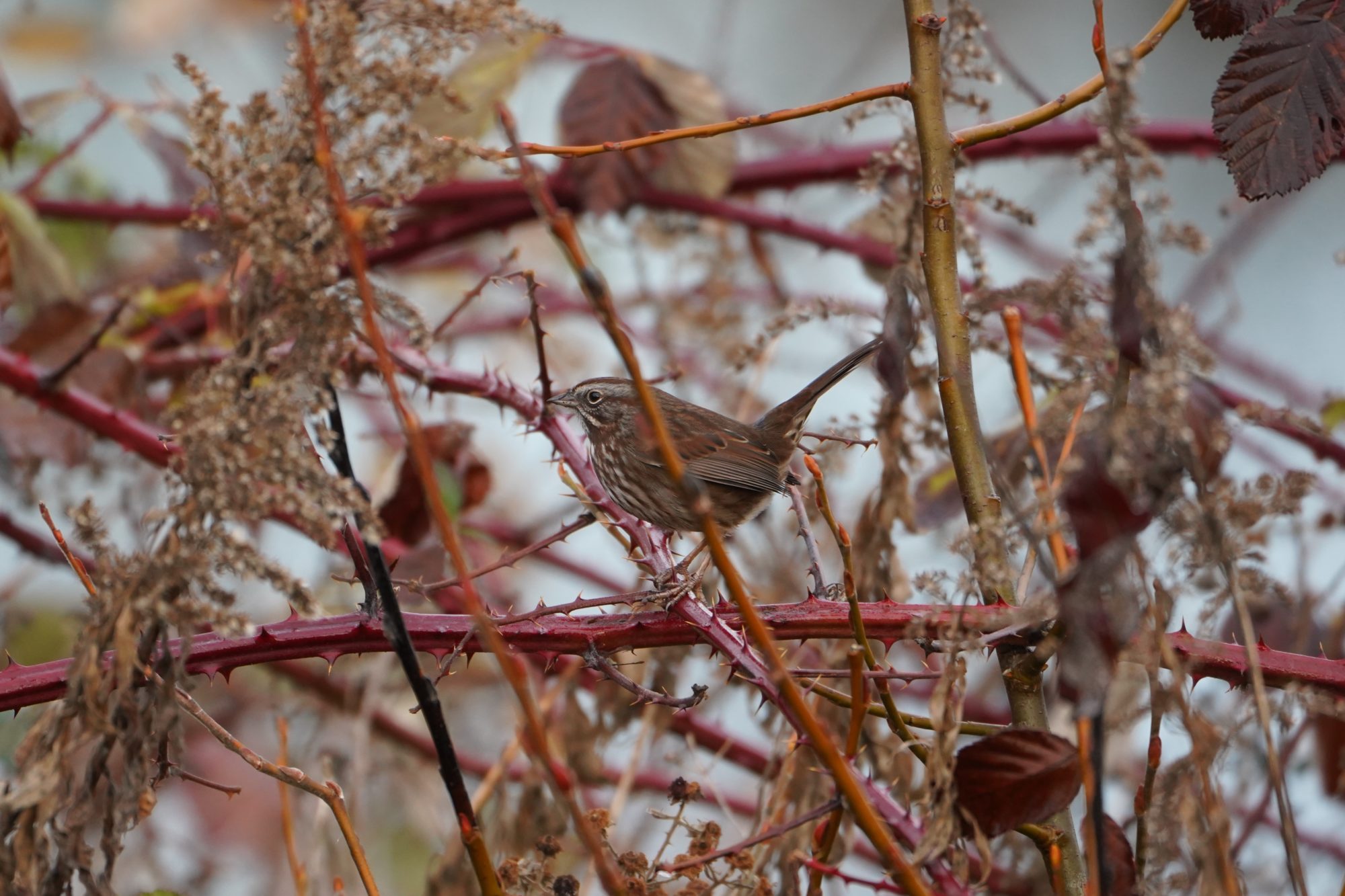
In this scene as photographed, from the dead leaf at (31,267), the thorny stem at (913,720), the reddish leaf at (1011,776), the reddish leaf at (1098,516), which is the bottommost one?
the reddish leaf at (1011,776)

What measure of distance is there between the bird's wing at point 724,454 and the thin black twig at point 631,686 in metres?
1.80

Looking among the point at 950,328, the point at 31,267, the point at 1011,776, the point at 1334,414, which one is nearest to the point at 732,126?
the point at 950,328

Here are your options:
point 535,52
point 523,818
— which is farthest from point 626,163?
point 523,818

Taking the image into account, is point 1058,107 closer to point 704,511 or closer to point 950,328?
point 950,328

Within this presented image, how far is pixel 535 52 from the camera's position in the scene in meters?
3.94

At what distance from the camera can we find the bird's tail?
3588mm

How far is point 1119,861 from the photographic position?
1.50 metres

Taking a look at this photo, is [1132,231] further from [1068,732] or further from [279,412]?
[1068,732]

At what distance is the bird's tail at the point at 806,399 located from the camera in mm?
3588

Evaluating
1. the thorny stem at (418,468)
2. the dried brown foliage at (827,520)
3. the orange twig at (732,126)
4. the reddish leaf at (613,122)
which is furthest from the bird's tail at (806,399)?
the thorny stem at (418,468)

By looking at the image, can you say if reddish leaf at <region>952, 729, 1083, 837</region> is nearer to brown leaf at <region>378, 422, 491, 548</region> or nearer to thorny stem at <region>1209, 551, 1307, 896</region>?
Answer: thorny stem at <region>1209, 551, 1307, 896</region>

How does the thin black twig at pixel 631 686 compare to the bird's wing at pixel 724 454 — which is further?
the bird's wing at pixel 724 454

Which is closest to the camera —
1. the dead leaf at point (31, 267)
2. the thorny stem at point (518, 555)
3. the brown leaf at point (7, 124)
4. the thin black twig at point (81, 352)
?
the thorny stem at point (518, 555)

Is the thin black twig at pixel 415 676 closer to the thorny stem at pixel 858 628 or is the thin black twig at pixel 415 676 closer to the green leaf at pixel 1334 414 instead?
the thorny stem at pixel 858 628
